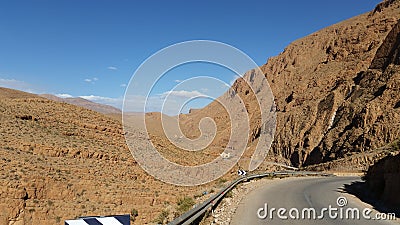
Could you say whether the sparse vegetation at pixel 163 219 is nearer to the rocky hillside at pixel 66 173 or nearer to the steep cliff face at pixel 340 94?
the rocky hillside at pixel 66 173

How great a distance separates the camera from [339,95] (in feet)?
201

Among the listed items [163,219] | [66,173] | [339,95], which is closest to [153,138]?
[66,173]

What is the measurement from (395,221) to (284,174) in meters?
20.2

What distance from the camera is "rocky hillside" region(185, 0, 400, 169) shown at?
1753 inches

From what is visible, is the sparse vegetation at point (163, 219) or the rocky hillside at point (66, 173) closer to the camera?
the sparse vegetation at point (163, 219)

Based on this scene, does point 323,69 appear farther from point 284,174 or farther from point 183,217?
point 183,217

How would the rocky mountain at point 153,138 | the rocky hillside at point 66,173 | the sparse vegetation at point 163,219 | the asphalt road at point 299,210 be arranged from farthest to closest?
the rocky mountain at point 153,138 → the rocky hillside at point 66,173 → the sparse vegetation at point 163,219 → the asphalt road at point 299,210

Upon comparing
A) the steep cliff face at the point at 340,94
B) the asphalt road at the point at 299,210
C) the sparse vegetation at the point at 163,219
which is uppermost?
the steep cliff face at the point at 340,94

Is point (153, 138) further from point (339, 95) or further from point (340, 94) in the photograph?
point (340, 94)

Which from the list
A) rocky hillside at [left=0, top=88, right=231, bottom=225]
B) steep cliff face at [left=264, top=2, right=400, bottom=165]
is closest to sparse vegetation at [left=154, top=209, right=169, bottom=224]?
rocky hillside at [left=0, top=88, right=231, bottom=225]

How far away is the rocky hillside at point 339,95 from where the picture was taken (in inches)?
1753

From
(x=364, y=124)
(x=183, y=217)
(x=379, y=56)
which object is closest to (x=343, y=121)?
(x=364, y=124)

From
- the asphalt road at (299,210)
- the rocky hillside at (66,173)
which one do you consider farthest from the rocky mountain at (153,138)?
the asphalt road at (299,210)

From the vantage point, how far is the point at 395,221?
1038 cm
